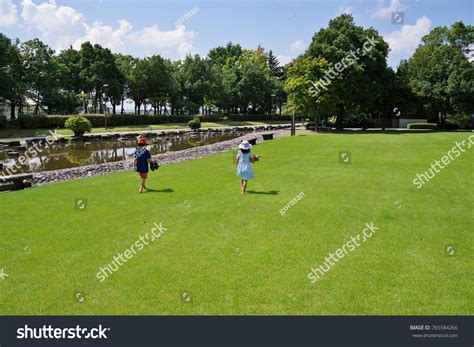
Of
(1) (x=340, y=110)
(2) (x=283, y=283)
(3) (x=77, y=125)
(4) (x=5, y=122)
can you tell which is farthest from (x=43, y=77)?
(2) (x=283, y=283)

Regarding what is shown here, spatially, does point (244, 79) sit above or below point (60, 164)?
above

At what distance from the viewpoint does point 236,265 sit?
26.1 ft

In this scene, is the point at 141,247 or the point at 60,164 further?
the point at 60,164

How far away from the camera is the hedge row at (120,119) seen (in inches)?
2062

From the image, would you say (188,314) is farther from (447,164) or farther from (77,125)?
(77,125)

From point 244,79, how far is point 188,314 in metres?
85.5
